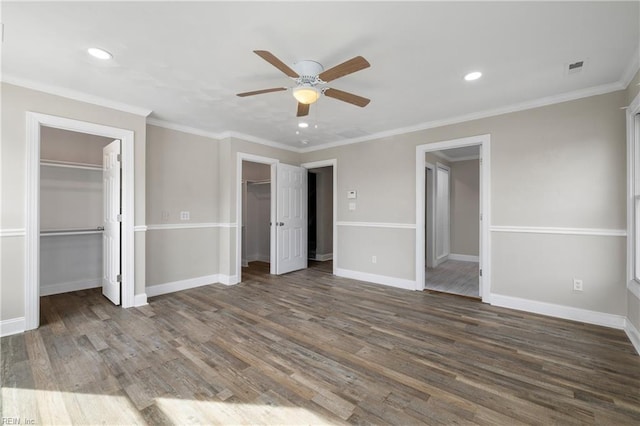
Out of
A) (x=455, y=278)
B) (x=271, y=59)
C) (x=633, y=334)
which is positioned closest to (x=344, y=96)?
(x=271, y=59)

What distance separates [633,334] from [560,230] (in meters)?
1.12

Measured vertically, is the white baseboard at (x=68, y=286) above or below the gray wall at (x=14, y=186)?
below

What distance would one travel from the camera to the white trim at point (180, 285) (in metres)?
3.99

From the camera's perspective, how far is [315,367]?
218cm

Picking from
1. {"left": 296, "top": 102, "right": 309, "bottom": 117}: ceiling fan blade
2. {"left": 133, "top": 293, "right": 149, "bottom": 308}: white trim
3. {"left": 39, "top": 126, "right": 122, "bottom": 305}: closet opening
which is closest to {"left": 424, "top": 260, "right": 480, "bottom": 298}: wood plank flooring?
{"left": 296, "top": 102, "right": 309, "bottom": 117}: ceiling fan blade

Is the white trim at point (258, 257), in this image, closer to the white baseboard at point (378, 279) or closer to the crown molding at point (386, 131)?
Answer: the white baseboard at point (378, 279)

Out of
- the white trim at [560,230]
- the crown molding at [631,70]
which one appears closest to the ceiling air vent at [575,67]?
the crown molding at [631,70]

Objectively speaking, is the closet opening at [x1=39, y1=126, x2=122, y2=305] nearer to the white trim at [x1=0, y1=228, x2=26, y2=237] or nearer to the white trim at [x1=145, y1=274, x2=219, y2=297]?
the white trim at [x1=145, y1=274, x2=219, y2=297]

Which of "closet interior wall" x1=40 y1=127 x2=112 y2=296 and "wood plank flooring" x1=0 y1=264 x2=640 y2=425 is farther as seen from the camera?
"closet interior wall" x1=40 y1=127 x2=112 y2=296

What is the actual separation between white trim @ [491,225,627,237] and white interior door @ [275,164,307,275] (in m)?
3.38

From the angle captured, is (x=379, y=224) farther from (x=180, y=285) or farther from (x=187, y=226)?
(x=180, y=285)

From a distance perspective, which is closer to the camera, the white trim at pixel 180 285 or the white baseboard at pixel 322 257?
the white trim at pixel 180 285

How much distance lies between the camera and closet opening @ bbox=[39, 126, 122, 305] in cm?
373

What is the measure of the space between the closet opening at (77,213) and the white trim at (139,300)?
0.25m
